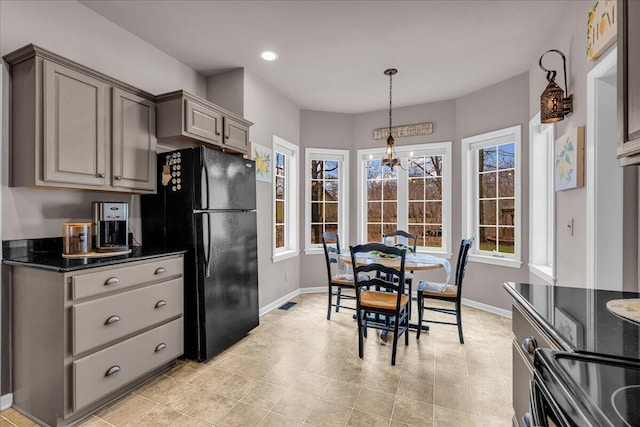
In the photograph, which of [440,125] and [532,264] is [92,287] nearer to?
[532,264]

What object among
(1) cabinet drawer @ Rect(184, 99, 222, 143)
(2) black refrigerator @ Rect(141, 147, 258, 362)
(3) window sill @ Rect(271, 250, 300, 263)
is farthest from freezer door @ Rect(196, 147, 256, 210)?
(3) window sill @ Rect(271, 250, 300, 263)

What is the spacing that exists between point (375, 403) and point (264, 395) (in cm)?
76

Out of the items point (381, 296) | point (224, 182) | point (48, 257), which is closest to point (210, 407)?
point (48, 257)

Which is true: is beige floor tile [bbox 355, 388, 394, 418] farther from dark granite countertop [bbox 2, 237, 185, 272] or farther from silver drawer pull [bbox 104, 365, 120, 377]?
dark granite countertop [bbox 2, 237, 185, 272]

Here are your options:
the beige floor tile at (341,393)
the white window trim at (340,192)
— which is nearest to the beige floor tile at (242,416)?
the beige floor tile at (341,393)

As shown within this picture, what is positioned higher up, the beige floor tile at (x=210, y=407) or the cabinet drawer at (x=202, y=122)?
the cabinet drawer at (x=202, y=122)

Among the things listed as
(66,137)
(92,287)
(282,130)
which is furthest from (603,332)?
(282,130)

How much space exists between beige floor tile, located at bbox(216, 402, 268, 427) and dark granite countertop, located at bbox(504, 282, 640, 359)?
164cm

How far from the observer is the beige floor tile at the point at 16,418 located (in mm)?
1880

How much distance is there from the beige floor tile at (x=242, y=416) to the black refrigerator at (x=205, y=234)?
0.72 metres

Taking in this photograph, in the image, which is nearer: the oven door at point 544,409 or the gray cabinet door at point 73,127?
the oven door at point 544,409

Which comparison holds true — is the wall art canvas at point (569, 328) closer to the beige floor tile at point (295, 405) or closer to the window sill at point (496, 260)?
the beige floor tile at point (295, 405)

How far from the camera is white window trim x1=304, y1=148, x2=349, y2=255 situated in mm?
4852

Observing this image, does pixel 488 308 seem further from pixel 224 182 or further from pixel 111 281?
pixel 111 281
